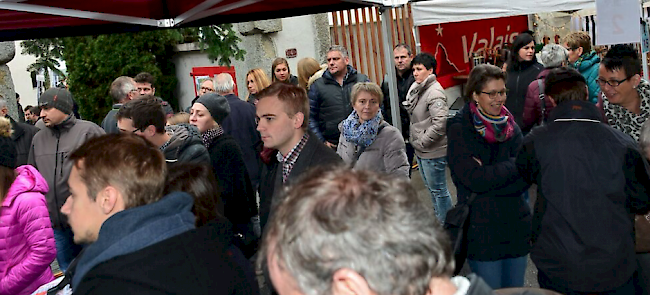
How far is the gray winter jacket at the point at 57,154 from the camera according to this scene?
5.46m

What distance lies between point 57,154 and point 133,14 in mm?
1266

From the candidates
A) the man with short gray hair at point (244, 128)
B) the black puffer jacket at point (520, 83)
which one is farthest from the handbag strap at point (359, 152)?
the black puffer jacket at point (520, 83)

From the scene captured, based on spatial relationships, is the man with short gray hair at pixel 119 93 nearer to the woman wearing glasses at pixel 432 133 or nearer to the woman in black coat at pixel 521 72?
the woman wearing glasses at pixel 432 133

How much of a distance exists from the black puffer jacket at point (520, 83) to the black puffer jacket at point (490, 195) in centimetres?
360

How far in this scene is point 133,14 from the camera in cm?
546

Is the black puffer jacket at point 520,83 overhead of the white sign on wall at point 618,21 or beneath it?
beneath

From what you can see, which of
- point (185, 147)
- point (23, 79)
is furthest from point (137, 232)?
point (23, 79)

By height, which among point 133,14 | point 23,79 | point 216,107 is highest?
point 133,14

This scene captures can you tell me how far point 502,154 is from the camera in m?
3.92

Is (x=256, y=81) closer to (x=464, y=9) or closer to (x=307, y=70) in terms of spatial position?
(x=307, y=70)

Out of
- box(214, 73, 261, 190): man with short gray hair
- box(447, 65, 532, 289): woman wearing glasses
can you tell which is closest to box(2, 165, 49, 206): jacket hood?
box(447, 65, 532, 289): woman wearing glasses

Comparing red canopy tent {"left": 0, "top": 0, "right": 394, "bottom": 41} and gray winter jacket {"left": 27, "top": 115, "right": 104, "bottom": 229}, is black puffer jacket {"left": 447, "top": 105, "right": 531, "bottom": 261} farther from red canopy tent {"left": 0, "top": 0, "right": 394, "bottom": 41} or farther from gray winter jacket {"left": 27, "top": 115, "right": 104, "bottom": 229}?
gray winter jacket {"left": 27, "top": 115, "right": 104, "bottom": 229}

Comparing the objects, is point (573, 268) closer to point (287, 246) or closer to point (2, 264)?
point (287, 246)

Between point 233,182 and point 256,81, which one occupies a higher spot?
point 256,81
